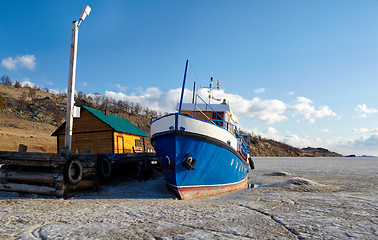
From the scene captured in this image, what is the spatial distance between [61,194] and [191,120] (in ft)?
17.3

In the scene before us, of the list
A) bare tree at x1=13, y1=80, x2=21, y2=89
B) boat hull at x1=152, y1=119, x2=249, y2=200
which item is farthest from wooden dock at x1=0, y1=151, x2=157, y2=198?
bare tree at x1=13, y1=80, x2=21, y2=89

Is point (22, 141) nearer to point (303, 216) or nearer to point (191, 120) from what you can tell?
point (191, 120)

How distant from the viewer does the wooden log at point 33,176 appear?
859 centimetres

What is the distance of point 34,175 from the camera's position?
8.92m

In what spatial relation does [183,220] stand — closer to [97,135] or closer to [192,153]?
[192,153]

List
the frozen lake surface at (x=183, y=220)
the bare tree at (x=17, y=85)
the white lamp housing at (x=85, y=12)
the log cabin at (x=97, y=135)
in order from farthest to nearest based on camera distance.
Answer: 1. the bare tree at (x=17, y=85)
2. the log cabin at (x=97, y=135)
3. the white lamp housing at (x=85, y=12)
4. the frozen lake surface at (x=183, y=220)

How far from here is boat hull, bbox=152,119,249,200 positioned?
870 cm

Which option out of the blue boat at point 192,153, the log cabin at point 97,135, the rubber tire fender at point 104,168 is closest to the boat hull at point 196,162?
the blue boat at point 192,153

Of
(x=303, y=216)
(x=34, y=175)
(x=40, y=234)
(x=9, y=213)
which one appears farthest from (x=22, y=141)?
(x=303, y=216)

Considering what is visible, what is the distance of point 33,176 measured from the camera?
8.93 m

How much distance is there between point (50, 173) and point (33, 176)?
0.77 m

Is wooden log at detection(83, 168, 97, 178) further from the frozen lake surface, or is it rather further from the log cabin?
the log cabin

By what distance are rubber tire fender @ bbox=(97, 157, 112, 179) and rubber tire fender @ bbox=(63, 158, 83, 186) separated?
1.33m

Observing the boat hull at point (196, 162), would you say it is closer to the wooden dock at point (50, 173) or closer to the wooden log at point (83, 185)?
the wooden dock at point (50, 173)
